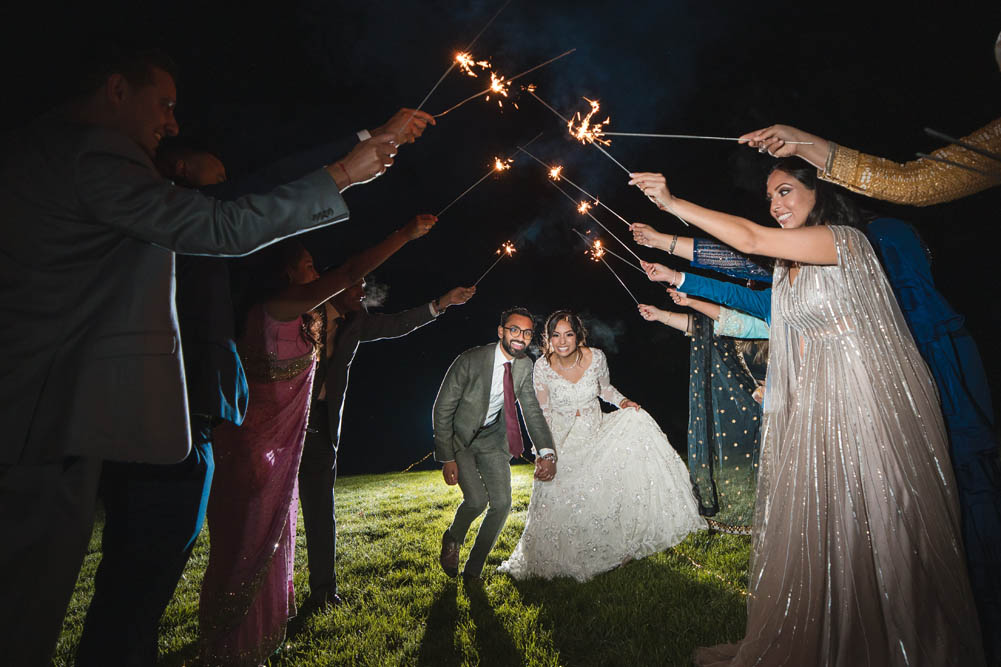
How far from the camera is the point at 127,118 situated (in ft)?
5.84

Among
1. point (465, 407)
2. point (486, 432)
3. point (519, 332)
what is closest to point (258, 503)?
point (465, 407)

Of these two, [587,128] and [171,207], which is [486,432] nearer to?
[587,128]

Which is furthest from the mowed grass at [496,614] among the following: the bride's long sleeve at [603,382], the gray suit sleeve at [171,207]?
the bride's long sleeve at [603,382]

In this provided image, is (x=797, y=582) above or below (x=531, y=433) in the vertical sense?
below

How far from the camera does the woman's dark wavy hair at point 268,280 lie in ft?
10.1

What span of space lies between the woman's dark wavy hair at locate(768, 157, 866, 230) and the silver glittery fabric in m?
0.36

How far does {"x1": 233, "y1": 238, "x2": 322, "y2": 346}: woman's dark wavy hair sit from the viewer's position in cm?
307

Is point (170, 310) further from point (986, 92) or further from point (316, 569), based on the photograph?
point (986, 92)

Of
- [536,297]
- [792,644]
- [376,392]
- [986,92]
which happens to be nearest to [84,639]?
[792,644]

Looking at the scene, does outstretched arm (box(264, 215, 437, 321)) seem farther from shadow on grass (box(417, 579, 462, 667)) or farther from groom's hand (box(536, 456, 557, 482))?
groom's hand (box(536, 456, 557, 482))

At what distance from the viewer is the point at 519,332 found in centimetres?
Answer: 532

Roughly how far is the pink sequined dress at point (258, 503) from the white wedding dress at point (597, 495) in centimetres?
247

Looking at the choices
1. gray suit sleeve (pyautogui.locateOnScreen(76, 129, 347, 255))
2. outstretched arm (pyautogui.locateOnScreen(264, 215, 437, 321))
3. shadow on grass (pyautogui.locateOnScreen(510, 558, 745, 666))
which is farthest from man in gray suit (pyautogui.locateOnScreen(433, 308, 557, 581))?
gray suit sleeve (pyautogui.locateOnScreen(76, 129, 347, 255))

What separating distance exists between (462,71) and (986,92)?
860 centimetres
